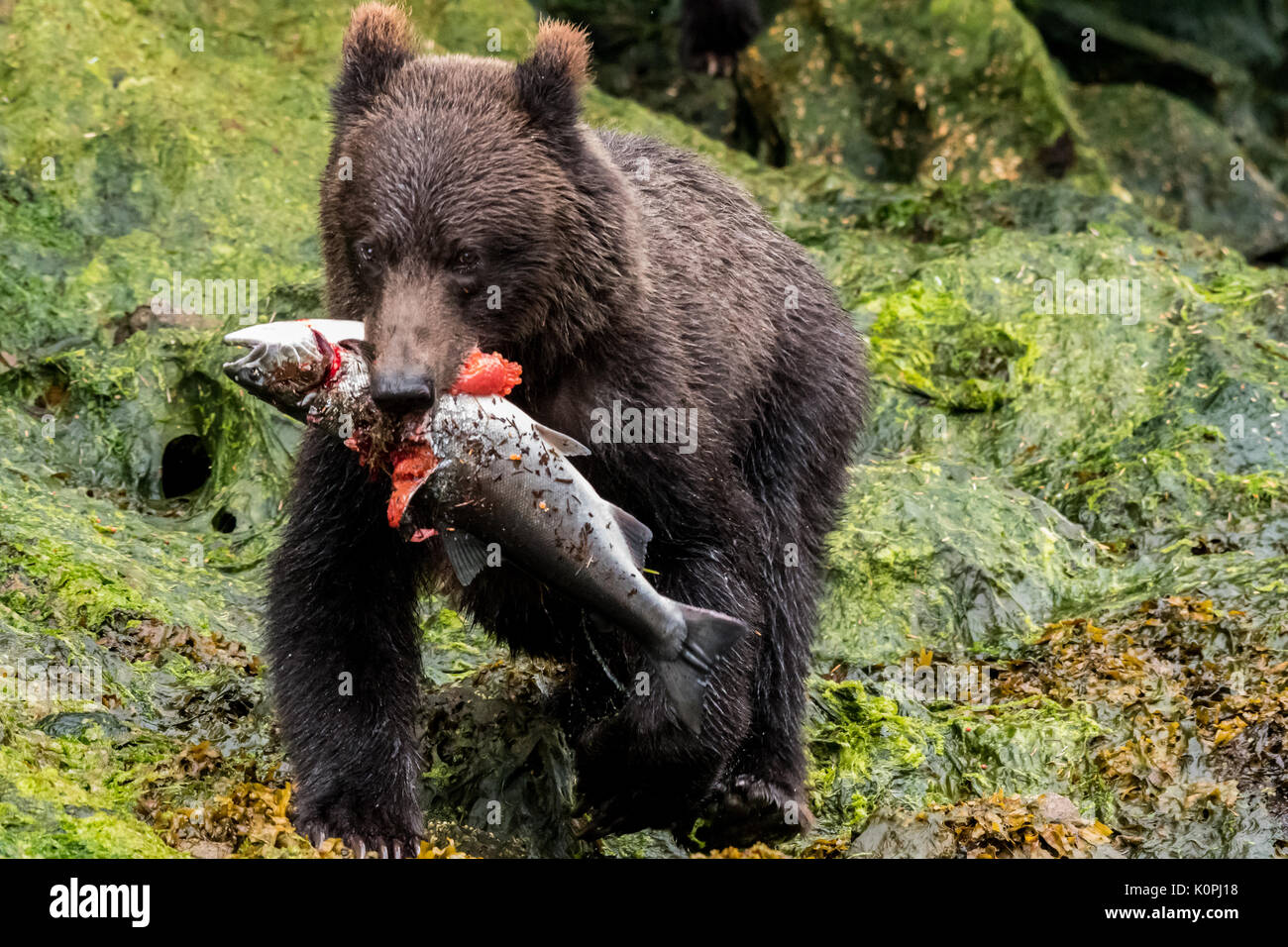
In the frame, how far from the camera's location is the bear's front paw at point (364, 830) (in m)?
5.56

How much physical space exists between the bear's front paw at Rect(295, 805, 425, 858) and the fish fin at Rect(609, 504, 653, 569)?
127 centimetres

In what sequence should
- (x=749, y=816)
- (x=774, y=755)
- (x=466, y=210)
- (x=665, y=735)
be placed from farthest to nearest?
(x=774, y=755) < (x=749, y=816) < (x=665, y=735) < (x=466, y=210)

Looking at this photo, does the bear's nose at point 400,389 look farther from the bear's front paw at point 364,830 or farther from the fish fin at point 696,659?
the bear's front paw at point 364,830

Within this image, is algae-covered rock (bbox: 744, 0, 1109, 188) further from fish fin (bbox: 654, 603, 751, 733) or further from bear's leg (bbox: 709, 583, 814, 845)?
fish fin (bbox: 654, 603, 751, 733)

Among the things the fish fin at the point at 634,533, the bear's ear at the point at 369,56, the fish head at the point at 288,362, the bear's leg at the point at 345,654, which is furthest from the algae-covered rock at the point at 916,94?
the fish head at the point at 288,362

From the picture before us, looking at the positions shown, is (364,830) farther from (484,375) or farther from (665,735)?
(484,375)

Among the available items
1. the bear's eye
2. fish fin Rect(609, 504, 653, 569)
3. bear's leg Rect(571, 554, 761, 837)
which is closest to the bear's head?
the bear's eye

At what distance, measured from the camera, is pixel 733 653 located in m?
6.05

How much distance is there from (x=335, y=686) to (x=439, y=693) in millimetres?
1111

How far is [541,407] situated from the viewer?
579cm

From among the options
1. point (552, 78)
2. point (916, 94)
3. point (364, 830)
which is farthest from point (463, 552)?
point (916, 94)

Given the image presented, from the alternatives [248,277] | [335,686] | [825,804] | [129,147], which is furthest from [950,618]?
[129,147]

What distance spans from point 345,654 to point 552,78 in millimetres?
2115

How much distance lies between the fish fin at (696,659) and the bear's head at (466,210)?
3.39 feet
